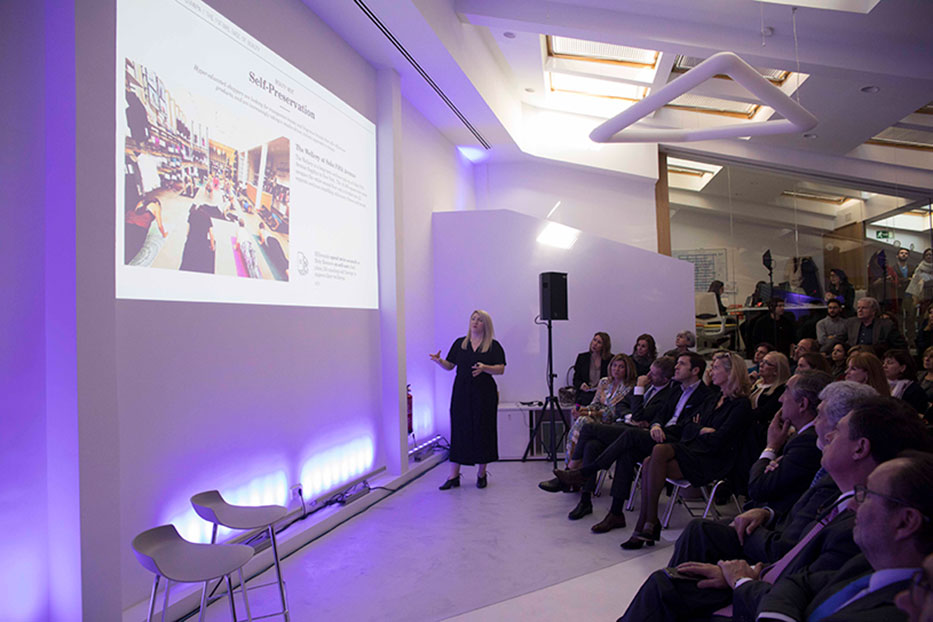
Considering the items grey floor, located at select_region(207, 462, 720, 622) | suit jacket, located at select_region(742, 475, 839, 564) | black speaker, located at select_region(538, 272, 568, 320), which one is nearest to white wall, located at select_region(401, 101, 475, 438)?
black speaker, located at select_region(538, 272, 568, 320)

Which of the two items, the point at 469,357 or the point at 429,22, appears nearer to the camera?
the point at 429,22

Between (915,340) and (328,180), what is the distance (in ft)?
26.4

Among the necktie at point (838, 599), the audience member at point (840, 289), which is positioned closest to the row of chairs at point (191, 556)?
the necktie at point (838, 599)

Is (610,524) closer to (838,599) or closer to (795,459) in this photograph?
(795,459)

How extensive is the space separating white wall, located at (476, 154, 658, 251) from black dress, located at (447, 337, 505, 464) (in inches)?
167

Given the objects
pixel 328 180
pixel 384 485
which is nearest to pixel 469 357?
pixel 384 485

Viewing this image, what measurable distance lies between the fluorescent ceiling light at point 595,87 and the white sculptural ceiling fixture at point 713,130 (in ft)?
7.19

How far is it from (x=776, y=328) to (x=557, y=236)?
3960 mm

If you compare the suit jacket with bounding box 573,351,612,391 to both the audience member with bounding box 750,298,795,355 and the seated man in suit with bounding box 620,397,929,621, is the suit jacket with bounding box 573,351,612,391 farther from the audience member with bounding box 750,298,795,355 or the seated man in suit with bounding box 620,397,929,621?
the seated man in suit with bounding box 620,397,929,621

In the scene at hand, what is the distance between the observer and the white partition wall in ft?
22.9

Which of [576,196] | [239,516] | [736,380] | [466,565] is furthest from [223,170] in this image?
[576,196]

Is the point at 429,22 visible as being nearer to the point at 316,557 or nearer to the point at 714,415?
the point at 714,415

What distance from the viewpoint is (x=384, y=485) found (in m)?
5.08

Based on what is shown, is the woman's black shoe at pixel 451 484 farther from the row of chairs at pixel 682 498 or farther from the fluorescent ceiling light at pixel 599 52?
the fluorescent ceiling light at pixel 599 52
